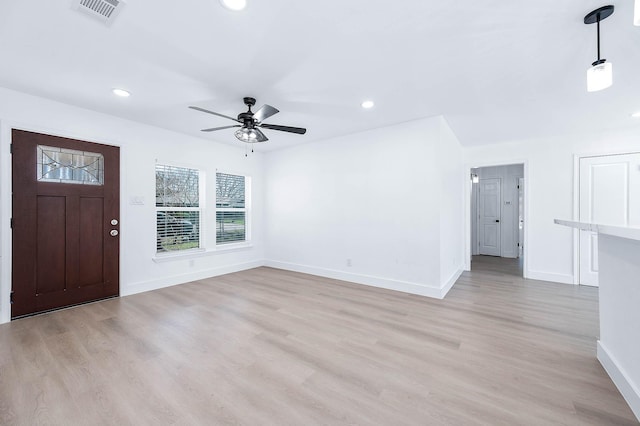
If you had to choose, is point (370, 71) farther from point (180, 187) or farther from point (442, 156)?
point (180, 187)

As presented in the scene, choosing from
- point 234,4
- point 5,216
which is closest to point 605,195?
point 234,4

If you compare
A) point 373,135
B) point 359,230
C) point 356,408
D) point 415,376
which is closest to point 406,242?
point 359,230

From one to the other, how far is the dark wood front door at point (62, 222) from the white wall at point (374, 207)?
293 centimetres

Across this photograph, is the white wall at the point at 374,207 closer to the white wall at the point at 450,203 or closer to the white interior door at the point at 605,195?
the white wall at the point at 450,203

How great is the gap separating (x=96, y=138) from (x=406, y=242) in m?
4.68

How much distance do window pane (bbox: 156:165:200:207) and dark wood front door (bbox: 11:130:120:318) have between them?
0.62 meters

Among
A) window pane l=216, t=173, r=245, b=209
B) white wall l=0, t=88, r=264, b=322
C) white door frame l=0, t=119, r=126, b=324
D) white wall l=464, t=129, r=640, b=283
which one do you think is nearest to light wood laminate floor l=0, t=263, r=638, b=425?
white door frame l=0, t=119, r=126, b=324

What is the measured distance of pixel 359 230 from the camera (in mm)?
4523

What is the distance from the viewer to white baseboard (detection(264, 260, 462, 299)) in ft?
12.3

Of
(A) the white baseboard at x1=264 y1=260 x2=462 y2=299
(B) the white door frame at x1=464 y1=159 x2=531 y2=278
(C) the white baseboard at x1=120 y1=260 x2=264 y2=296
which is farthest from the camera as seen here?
(B) the white door frame at x1=464 y1=159 x2=531 y2=278

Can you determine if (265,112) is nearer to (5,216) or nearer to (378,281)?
(378,281)

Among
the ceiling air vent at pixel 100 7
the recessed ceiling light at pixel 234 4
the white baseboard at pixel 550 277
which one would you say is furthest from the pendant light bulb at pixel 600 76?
the white baseboard at pixel 550 277

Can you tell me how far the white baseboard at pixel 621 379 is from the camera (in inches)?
62.5

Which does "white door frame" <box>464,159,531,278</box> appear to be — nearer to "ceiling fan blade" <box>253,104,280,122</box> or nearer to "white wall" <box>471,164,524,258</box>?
"white wall" <box>471,164,524,258</box>
